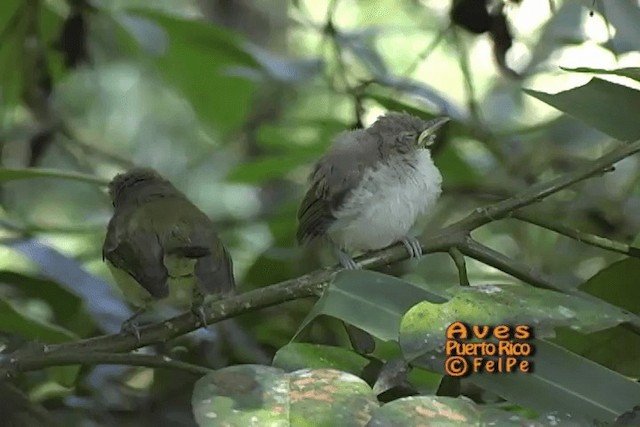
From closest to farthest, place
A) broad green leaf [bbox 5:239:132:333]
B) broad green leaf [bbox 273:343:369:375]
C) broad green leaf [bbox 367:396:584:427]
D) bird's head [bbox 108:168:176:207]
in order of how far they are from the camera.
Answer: broad green leaf [bbox 367:396:584:427], broad green leaf [bbox 273:343:369:375], broad green leaf [bbox 5:239:132:333], bird's head [bbox 108:168:176:207]

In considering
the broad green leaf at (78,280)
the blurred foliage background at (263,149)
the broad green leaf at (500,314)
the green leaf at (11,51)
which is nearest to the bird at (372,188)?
the blurred foliage background at (263,149)

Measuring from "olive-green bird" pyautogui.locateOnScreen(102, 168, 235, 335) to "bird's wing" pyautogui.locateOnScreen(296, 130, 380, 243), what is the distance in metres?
0.17

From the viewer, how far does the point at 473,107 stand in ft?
6.28

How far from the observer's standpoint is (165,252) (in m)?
1.21

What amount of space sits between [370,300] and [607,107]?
13.0 inches

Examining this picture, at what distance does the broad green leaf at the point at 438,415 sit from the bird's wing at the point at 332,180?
2.20 feet

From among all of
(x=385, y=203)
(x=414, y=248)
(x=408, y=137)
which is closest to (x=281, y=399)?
(x=414, y=248)

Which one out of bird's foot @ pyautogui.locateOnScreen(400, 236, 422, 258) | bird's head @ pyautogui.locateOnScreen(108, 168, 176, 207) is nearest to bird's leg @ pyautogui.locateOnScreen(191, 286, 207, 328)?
bird's foot @ pyautogui.locateOnScreen(400, 236, 422, 258)

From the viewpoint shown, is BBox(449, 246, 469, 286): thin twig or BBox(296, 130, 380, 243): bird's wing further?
BBox(296, 130, 380, 243): bird's wing

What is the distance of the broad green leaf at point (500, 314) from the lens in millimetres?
792

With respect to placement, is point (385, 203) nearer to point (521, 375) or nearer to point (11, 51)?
point (521, 375)

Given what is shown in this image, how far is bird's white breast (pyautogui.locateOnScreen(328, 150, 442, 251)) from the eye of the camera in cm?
137

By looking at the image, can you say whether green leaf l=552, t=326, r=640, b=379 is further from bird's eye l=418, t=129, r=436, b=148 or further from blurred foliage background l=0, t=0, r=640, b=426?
bird's eye l=418, t=129, r=436, b=148

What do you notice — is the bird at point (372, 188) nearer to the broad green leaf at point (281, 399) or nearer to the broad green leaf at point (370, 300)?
the broad green leaf at point (370, 300)
